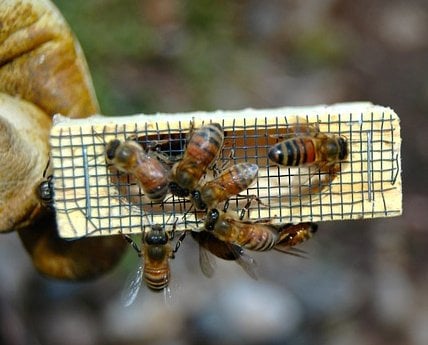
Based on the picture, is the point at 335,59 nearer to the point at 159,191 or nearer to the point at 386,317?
the point at 386,317

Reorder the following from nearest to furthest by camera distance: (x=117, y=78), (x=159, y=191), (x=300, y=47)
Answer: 1. (x=159, y=191)
2. (x=117, y=78)
3. (x=300, y=47)

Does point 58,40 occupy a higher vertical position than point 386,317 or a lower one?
higher

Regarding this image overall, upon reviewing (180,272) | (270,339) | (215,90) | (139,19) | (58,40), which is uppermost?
(139,19)

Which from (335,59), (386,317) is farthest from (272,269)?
(335,59)

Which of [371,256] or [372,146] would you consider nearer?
[372,146]

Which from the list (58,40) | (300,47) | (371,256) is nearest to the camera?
(58,40)

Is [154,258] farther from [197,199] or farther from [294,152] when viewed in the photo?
[294,152]

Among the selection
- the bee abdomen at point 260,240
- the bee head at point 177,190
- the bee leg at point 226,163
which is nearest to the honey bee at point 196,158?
the bee head at point 177,190

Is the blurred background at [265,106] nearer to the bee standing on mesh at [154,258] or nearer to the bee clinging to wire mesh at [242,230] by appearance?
the bee standing on mesh at [154,258]
